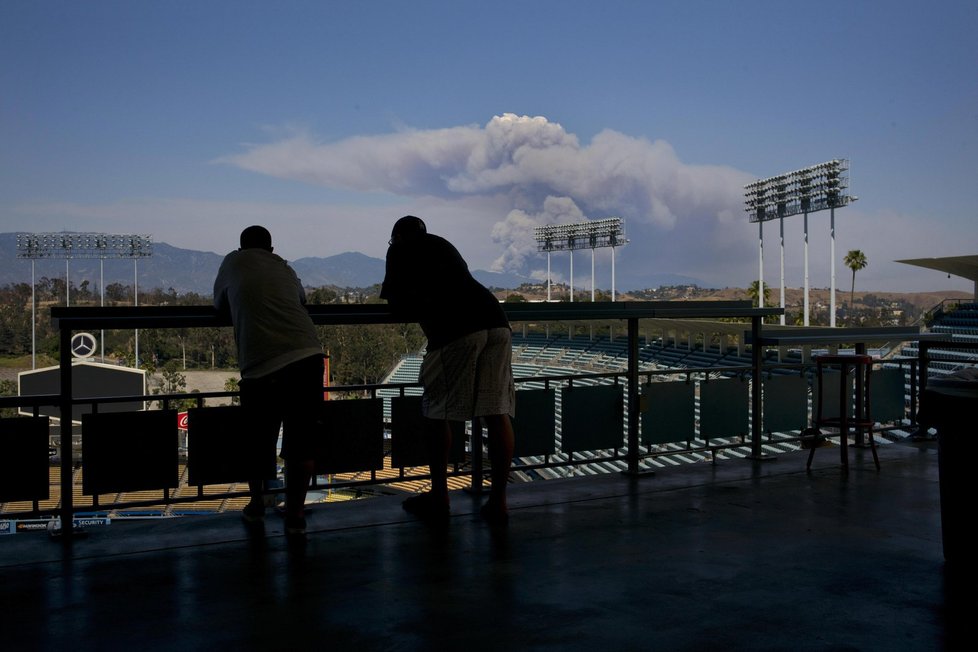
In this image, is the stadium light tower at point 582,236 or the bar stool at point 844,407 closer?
the bar stool at point 844,407

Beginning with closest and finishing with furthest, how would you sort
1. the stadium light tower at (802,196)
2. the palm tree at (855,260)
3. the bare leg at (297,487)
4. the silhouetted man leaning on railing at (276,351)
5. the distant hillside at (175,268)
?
the silhouetted man leaning on railing at (276,351)
the bare leg at (297,487)
the stadium light tower at (802,196)
the palm tree at (855,260)
the distant hillside at (175,268)

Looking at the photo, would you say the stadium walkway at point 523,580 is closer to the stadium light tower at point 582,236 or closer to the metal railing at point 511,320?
the metal railing at point 511,320

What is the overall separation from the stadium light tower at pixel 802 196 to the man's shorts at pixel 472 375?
52686 millimetres

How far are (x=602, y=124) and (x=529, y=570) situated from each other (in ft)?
607

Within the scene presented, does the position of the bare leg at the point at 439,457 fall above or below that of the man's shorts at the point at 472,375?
below

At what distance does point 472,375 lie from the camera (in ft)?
11.8

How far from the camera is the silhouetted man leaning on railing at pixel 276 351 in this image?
10.8 ft

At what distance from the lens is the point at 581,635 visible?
2.29m

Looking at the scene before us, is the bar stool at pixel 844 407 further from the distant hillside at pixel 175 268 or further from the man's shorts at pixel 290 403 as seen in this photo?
the distant hillside at pixel 175 268

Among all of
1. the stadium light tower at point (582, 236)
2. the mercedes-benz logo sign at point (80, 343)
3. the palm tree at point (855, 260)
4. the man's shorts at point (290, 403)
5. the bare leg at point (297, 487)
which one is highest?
the stadium light tower at point (582, 236)

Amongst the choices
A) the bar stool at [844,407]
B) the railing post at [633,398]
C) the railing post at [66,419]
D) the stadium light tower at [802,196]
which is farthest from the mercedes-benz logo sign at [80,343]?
the stadium light tower at [802,196]

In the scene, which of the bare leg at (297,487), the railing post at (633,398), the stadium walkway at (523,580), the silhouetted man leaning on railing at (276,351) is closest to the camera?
the stadium walkway at (523,580)

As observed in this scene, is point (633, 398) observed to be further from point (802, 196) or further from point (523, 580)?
point (802, 196)

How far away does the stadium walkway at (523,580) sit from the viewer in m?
2.30
